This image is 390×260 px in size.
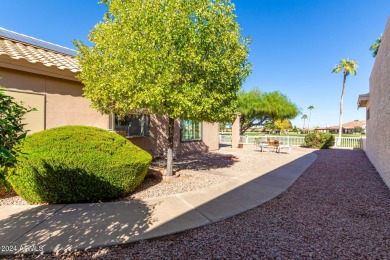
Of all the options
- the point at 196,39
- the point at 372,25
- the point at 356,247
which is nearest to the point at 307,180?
the point at 356,247

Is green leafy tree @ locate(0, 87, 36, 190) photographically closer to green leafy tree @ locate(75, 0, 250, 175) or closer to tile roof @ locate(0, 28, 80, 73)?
green leafy tree @ locate(75, 0, 250, 175)

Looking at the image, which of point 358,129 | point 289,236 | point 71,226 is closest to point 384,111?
point 289,236

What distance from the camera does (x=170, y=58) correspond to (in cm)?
567

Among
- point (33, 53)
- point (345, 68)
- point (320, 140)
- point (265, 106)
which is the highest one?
point (345, 68)

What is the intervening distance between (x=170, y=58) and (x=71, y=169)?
3.59 m

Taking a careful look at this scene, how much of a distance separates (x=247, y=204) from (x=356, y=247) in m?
2.10

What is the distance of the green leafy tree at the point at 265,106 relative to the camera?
1073 inches

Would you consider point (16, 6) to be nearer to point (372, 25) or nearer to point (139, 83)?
point (139, 83)

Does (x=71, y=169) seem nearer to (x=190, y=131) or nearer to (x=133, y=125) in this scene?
(x=133, y=125)

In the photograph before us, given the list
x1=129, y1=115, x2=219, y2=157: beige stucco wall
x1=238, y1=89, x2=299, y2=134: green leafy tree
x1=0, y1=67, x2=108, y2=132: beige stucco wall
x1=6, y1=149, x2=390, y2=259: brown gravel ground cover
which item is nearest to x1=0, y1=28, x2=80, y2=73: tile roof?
x1=0, y1=67, x2=108, y2=132: beige stucco wall

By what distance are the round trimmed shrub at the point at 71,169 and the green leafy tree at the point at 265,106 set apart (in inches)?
904

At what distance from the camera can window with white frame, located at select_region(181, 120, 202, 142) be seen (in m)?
13.6

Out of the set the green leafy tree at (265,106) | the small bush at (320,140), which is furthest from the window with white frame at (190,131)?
the green leafy tree at (265,106)

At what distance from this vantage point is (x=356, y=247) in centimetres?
321
